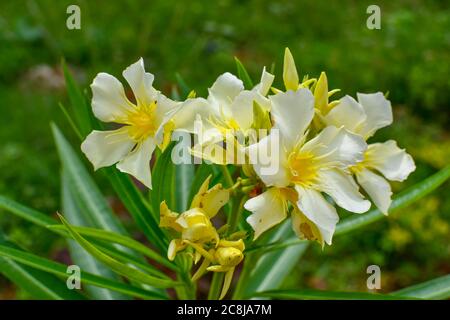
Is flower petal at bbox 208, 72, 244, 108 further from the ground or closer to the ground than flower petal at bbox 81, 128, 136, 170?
further from the ground

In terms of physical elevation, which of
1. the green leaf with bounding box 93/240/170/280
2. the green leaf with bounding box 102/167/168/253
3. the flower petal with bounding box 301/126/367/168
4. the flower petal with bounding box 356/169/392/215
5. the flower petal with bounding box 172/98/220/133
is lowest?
the green leaf with bounding box 93/240/170/280

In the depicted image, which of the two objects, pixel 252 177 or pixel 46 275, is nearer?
pixel 252 177

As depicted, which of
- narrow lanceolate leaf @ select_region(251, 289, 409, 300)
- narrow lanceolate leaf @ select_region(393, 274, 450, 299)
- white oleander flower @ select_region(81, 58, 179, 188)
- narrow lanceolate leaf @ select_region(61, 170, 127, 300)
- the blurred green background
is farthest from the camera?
the blurred green background

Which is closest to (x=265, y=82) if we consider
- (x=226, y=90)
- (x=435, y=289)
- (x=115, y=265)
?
(x=226, y=90)

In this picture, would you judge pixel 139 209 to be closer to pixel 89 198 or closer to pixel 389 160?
pixel 89 198

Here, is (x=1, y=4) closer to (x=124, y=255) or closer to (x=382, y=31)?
(x=382, y=31)

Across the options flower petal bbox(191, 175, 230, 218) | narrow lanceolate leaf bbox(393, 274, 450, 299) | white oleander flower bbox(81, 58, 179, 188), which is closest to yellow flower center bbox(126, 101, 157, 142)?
white oleander flower bbox(81, 58, 179, 188)

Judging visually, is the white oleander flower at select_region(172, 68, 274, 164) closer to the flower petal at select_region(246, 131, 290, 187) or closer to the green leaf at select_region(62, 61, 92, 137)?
the flower petal at select_region(246, 131, 290, 187)
